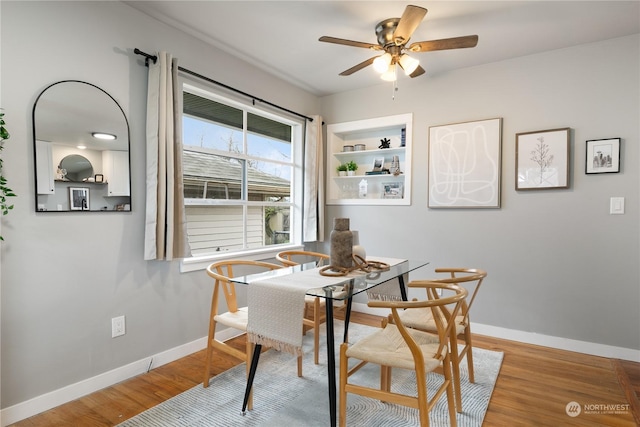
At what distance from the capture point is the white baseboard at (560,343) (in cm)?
262

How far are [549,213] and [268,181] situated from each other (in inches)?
104

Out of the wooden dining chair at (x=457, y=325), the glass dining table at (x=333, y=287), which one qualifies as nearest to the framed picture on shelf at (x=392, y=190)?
the glass dining table at (x=333, y=287)

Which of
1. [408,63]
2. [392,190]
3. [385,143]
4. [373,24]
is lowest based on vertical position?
[392,190]

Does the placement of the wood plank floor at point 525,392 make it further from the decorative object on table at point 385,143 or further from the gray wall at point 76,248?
the decorative object on table at point 385,143

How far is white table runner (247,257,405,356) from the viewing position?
163cm

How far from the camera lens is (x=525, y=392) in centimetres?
213

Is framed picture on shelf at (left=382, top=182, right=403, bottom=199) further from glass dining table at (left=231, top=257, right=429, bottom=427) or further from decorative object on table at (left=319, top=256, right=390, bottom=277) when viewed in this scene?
decorative object on table at (left=319, top=256, right=390, bottom=277)

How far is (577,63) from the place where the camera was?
276cm

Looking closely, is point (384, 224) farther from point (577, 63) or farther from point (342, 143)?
point (577, 63)

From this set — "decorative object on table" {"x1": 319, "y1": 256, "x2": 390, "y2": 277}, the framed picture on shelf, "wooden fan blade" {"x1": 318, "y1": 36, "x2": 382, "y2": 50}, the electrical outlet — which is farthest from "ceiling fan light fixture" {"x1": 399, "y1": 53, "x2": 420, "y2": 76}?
the electrical outlet

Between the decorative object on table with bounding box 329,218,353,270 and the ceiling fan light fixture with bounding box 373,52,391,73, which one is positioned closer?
the decorative object on table with bounding box 329,218,353,270

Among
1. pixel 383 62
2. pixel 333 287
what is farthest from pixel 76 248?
pixel 383 62

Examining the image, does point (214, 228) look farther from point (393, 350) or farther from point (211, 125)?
point (393, 350)

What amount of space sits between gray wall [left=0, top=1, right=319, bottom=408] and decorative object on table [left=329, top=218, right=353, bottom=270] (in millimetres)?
1328
